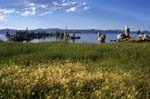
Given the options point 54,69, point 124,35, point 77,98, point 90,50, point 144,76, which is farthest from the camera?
point 124,35

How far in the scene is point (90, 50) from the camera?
27.8 metres

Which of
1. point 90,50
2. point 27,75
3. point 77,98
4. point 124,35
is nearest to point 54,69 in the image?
point 27,75

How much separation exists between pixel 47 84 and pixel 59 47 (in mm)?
15808

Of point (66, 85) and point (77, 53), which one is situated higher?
point (66, 85)

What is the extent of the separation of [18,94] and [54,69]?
11.0 ft

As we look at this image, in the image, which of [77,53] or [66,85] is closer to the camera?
[66,85]

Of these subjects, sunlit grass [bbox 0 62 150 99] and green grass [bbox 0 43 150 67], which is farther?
green grass [bbox 0 43 150 67]

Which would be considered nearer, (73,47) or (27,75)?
(27,75)

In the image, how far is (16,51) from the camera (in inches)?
1109

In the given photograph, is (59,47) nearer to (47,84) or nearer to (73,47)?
(73,47)

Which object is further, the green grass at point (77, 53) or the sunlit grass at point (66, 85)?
the green grass at point (77, 53)

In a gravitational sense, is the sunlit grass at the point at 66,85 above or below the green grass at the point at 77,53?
above

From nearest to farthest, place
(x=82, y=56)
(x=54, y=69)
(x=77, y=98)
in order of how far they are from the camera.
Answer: (x=77, y=98)
(x=54, y=69)
(x=82, y=56)

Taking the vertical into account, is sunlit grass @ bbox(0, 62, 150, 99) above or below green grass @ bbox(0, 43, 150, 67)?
above
